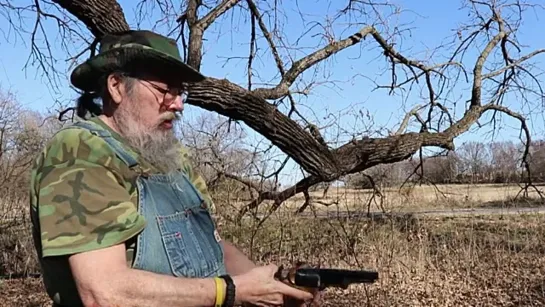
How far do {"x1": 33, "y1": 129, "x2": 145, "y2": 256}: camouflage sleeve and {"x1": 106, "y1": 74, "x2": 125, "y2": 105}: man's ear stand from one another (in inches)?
9.0

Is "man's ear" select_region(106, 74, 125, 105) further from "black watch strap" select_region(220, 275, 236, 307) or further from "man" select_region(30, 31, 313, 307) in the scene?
"black watch strap" select_region(220, 275, 236, 307)

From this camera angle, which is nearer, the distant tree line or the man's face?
the man's face

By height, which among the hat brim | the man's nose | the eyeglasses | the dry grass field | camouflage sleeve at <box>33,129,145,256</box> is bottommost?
the dry grass field

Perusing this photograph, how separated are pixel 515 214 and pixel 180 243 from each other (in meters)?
11.1

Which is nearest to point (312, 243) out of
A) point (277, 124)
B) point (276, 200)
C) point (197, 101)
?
point (276, 200)

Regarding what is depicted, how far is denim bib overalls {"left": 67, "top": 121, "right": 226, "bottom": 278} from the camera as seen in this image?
185cm

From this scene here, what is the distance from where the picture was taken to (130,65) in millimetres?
2023

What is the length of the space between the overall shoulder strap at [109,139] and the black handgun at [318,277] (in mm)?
602

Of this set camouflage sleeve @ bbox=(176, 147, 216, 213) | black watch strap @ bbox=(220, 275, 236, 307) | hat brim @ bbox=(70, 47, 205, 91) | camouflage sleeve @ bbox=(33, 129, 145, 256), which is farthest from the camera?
camouflage sleeve @ bbox=(176, 147, 216, 213)

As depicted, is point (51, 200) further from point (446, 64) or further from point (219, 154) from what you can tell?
point (446, 64)

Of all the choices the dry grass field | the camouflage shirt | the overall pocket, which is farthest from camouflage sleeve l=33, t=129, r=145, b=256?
the dry grass field

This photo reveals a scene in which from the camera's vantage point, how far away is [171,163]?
2.18 metres

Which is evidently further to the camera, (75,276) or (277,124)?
(277,124)

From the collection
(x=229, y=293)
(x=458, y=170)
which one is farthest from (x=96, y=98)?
(x=458, y=170)
